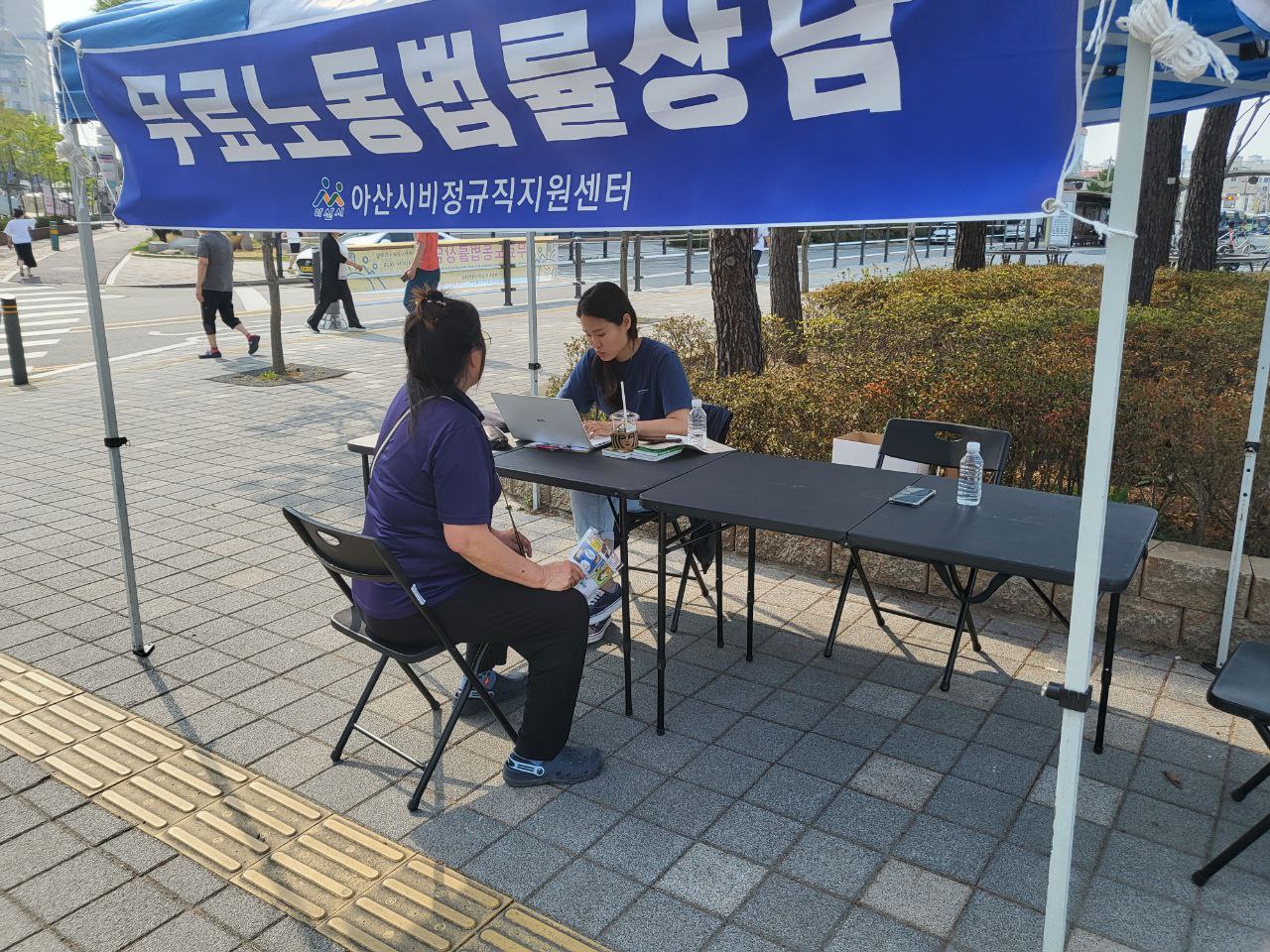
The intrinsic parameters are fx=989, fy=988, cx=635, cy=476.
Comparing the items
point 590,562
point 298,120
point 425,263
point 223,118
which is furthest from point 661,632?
point 425,263

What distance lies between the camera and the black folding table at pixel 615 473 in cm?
361

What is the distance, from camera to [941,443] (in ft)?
14.3

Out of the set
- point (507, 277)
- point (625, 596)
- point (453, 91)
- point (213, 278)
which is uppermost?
point (453, 91)

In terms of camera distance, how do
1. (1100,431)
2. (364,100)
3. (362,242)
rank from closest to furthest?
(1100,431) < (364,100) < (362,242)

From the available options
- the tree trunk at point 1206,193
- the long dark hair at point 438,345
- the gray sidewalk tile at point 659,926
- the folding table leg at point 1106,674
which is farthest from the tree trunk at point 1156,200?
the gray sidewalk tile at point 659,926

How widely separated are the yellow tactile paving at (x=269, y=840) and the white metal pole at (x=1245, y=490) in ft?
9.64

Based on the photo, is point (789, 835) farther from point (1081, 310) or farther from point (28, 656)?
point (1081, 310)

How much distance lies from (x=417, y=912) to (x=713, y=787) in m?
1.06

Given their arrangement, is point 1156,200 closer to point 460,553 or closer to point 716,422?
point 716,422

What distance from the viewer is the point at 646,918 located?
2713 mm

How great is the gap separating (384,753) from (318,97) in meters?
2.36

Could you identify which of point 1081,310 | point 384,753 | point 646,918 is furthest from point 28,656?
point 1081,310

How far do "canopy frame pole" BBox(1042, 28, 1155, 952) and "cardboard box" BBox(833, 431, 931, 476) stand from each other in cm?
257

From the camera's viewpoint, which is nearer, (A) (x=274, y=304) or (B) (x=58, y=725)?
(B) (x=58, y=725)
